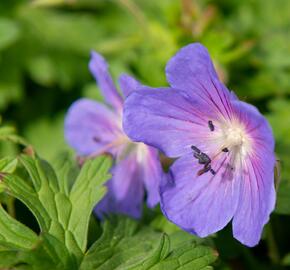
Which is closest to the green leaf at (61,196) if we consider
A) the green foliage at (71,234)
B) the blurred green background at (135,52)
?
the green foliage at (71,234)

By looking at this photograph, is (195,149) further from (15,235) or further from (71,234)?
(15,235)

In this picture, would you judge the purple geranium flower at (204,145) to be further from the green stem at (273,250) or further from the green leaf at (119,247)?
the green stem at (273,250)

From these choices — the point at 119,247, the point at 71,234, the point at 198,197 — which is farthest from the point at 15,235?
the point at 198,197

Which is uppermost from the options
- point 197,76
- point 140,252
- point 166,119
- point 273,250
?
point 197,76

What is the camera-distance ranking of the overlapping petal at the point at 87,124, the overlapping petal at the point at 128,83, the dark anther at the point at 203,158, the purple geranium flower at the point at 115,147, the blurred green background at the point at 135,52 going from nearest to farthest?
the dark anther at the point at 203,158
the overlapping petal at the point at 128,83
the purple geranium flower at the point at 115,147
the overlapping petal at the point at 87,124
the blurred green background at the point at 135,52

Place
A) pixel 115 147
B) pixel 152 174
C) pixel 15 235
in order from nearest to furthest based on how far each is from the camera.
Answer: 1. pixel 15 235
2. pixel 152 174
3. pixel 115 147

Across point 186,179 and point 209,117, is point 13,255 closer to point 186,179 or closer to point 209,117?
point 186,179

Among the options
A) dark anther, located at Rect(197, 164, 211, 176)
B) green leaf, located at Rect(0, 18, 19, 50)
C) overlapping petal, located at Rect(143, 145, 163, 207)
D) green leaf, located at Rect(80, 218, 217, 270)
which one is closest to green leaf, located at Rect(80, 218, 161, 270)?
green leaf, located at Rect(80, 218, 217, 270)
